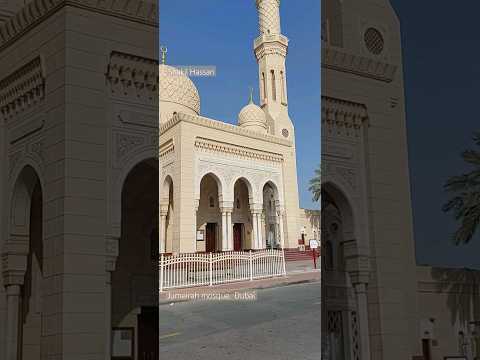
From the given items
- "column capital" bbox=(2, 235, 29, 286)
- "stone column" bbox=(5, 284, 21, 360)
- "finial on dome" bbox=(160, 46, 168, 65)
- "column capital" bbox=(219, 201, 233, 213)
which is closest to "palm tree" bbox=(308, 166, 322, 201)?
"finial on dome" bbox=(160, 46, 168, 65)

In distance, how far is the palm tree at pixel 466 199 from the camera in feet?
38.7

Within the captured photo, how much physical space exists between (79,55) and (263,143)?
2.33 m

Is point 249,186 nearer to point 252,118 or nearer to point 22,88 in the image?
point 252,118

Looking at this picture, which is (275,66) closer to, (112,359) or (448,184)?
(112,359)

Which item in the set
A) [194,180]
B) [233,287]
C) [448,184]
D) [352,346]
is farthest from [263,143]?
[448,184]

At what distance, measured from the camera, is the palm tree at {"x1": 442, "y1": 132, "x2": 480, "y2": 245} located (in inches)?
465

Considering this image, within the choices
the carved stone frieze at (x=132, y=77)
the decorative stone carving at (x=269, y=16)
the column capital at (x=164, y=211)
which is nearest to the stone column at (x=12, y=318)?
the carved stone frieze at (x=132, y=77)

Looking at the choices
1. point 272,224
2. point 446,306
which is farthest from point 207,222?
point 446,306

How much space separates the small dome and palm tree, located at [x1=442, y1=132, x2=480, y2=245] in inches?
324

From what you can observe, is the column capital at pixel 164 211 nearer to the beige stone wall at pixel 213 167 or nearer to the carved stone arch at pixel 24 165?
the beige stone wall at pixel 213 167

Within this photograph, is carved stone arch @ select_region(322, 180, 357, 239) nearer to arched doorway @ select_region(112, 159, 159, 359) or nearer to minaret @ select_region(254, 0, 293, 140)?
arched doorway @ select_region(112, 159, 159, 359)

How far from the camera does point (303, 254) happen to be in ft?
14.3

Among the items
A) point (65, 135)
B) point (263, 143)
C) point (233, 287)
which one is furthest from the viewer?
point (65, 135)

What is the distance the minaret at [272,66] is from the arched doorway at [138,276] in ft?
8.94
